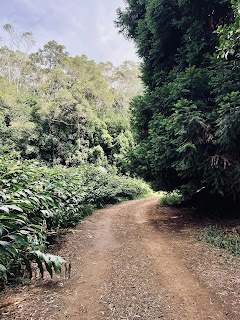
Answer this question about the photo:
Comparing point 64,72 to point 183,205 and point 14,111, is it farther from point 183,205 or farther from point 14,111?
point 183,205

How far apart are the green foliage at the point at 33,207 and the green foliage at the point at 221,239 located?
11.5 feet

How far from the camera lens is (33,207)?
250 centimetres

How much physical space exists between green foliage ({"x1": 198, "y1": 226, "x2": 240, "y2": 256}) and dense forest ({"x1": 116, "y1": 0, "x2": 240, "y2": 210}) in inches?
41.4

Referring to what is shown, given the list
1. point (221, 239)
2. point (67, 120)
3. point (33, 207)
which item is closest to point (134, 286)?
Result: point (33, 207)

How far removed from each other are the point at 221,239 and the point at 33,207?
4362 mm

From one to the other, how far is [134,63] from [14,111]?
23.2 meters

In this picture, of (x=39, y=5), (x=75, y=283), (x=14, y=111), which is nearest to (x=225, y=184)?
(x=75, y=283)

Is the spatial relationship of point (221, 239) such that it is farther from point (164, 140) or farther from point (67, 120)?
point (67, 120)

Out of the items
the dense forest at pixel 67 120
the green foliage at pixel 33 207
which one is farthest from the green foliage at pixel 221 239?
the dense forest at pixel 67 120

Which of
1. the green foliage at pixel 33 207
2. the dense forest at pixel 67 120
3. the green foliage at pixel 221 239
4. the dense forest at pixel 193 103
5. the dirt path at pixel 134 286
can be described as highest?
the dense forest at pixel 67 120

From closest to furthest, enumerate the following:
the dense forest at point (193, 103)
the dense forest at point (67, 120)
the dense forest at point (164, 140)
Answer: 1. the dense forest at point (164, 140)
2. the dense forest at point (193, 103)
3. the dense forest at point (67, 120)

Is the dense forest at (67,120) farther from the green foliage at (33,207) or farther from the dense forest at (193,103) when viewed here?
the dense forest at (193,103)

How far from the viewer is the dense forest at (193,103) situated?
4.78m

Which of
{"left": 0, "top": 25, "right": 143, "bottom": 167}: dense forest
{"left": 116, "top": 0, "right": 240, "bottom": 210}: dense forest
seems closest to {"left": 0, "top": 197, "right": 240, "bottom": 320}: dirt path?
{"left": 116, "top": 0, "right": 240, "bottom": 210}: dense forest
